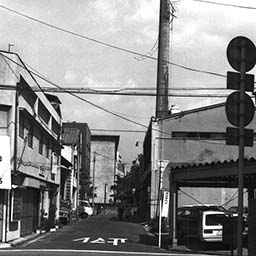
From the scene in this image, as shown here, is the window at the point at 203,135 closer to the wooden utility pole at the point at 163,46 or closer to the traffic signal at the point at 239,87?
the wooden utility pole at the point at 163,46

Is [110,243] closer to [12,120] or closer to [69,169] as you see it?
[12,120]

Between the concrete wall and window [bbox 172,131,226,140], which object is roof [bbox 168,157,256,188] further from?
the concrete wall

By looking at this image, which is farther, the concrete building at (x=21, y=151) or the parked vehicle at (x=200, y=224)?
the concrete building at (x=21, y=151)

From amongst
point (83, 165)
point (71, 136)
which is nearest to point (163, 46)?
point (71, 136)

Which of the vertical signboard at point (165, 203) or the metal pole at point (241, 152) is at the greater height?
the metal pole at point (241, 152)

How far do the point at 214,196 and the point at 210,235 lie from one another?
21.8 meters

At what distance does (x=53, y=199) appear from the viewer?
49.3m

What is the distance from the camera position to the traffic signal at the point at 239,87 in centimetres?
928

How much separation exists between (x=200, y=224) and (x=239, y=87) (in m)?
19.6

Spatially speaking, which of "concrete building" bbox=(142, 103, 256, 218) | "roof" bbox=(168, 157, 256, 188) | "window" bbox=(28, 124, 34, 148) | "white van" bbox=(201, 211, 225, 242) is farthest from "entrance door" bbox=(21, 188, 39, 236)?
"concrete building" bbox=(142, 103, 256, 218)

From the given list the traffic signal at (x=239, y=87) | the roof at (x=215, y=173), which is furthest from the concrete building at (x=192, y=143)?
the traffic signal at (x=239, y=87)

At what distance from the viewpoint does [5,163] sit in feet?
88.8

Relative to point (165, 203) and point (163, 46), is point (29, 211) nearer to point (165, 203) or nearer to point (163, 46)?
point (165, 203)

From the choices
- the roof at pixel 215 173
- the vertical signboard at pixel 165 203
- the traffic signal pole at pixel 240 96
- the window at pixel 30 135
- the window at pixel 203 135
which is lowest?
the vertical signboard at pixel 165 203
